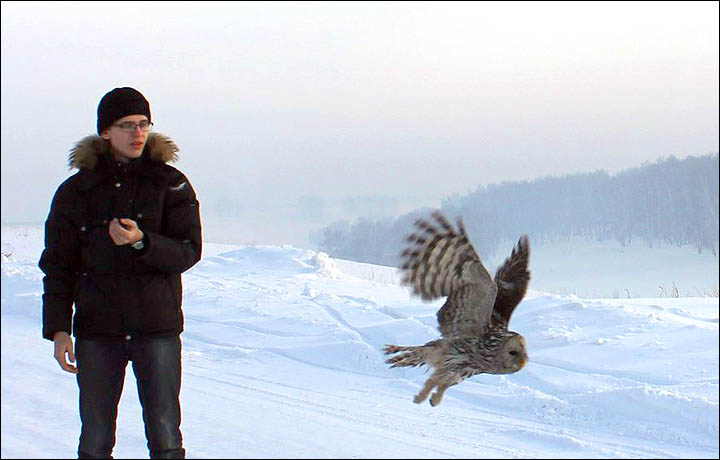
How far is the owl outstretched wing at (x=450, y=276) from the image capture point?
2082mm

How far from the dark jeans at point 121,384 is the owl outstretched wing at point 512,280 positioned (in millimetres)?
1042

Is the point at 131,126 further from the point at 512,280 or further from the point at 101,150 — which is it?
the point at 512,280

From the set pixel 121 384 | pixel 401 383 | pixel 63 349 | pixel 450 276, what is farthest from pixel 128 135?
pixel 401 383

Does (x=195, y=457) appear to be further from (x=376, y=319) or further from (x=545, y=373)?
(x=376, y=319)

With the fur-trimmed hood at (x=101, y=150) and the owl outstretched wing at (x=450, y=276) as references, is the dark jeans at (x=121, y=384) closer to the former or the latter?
the fur-trimmed hood at (x=101, y=150)

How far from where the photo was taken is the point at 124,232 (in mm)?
1995

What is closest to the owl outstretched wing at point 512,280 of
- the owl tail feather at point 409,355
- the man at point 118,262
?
the owl tail feather at point 409,355

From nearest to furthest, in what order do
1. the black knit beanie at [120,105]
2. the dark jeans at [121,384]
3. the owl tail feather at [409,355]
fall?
the owl tail feather at [409,355] → the black knit beanie at [120,105] → the dark jeans at [121,384]

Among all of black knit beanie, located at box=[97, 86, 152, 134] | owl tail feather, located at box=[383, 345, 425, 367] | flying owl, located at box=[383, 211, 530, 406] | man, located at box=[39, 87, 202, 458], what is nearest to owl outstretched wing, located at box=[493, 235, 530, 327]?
flying owl, located at box=[383, 211, 530, 406]

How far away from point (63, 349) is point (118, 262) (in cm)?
38

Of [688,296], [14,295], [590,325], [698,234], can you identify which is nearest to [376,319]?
[590,325]

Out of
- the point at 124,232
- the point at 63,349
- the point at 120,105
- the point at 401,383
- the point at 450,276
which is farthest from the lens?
the point at 401,383

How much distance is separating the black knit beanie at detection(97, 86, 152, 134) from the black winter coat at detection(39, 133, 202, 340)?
3.0 inches

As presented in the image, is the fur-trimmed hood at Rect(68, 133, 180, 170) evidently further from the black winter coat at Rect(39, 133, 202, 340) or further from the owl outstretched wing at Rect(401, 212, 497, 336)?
the owl outstretched wing at Rect(401, 212, 497, 336)
